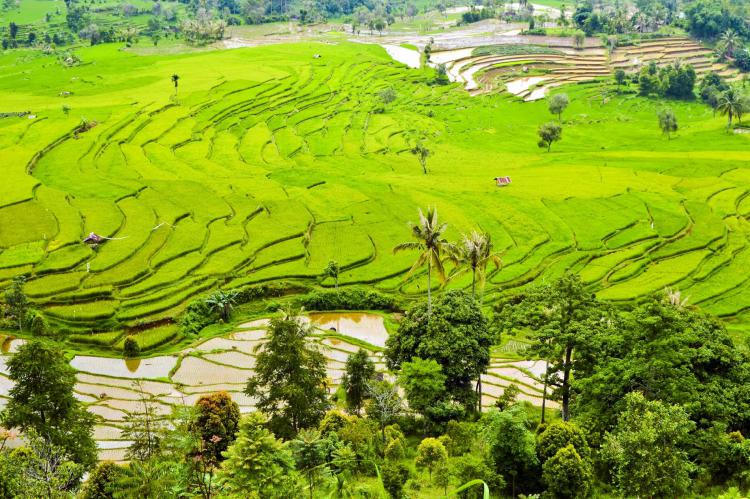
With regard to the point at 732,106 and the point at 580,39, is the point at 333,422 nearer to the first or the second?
the point at 732,106

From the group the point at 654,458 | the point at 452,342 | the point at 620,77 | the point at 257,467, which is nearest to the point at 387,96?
the point at 620,77

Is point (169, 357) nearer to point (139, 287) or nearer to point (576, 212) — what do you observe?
point (139, 287)

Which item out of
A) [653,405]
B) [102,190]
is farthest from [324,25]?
[653,405]

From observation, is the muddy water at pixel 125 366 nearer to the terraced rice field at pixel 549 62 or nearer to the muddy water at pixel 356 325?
the muddy water at pixel 356 325

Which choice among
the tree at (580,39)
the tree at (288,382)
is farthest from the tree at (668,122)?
the tree at (288,382)

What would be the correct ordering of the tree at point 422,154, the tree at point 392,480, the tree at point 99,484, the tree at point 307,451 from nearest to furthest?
the tree at point 307,451 → the tree at point 99,484 → the tree at point 392,480 → the tree at point 422,154
